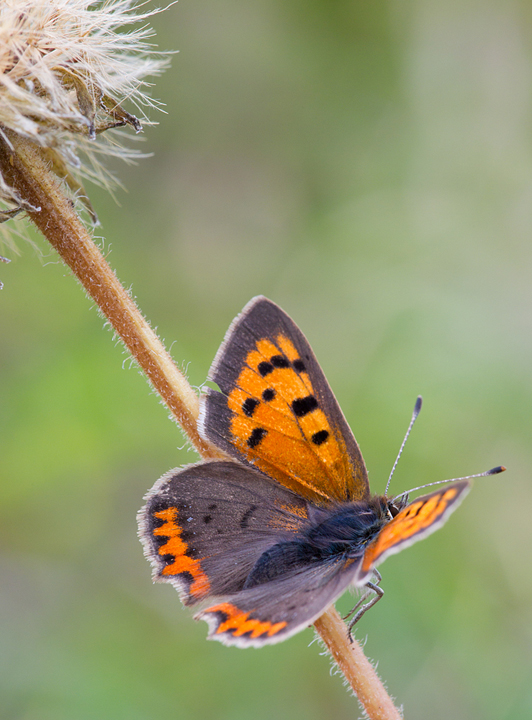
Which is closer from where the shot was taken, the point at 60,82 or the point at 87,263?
the point at 87,263

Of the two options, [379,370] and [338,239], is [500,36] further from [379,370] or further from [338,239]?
[379,370]

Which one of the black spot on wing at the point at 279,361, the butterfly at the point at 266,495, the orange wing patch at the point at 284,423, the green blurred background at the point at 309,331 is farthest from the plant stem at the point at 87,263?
the green blurred background at the point at 309,331

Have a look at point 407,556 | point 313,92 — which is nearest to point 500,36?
point 313,92

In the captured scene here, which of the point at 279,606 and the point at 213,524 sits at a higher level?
the point at 213,524

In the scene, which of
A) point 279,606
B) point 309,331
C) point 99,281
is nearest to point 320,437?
point 279,606

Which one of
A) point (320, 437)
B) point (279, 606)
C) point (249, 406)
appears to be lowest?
point (279, 606)

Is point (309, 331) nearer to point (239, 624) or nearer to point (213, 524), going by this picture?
point (213, 524)

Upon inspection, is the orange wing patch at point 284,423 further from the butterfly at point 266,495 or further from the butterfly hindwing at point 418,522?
the butterfly hindwing at point 418,522

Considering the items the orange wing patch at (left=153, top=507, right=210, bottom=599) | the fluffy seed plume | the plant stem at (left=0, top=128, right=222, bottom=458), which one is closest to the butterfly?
the orange wing patch at (left=153, top=507, right=210, bottom=599)
